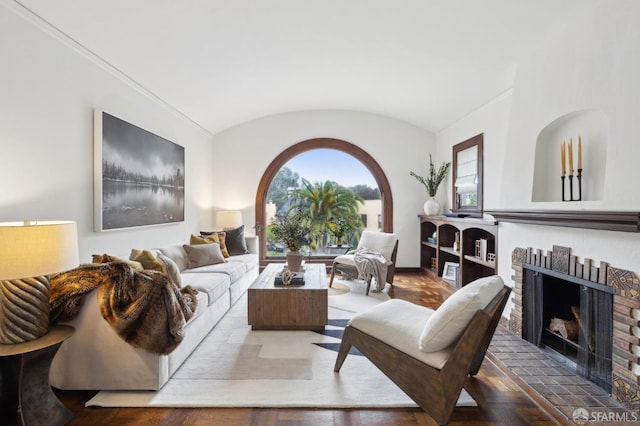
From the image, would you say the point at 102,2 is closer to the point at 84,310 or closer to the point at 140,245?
the point at 84,310

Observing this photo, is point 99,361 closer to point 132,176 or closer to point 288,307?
point 288,307

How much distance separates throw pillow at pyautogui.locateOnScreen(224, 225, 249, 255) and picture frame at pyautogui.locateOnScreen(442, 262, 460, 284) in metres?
3.00

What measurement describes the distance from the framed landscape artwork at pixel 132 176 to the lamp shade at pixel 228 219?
1.01 metres

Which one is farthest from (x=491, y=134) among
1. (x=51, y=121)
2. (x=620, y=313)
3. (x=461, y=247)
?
(x=51, y=121)

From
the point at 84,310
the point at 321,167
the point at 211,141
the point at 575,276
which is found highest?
the point at 211,141

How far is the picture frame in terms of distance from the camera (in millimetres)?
5084

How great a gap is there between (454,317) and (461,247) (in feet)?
9.27

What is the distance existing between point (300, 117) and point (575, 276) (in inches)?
193

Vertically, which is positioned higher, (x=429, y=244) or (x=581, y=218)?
(x=581, y=218)

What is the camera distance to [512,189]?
3420 mm

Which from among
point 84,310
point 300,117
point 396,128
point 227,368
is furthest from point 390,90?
point 84,310

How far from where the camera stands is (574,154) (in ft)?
9.29

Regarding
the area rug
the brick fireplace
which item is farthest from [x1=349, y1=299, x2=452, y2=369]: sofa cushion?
the brick fireplace

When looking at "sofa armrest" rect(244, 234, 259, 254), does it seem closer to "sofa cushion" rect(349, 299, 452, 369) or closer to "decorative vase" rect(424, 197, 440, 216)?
"decorative vase" rect(424, 197, 440, 216)
